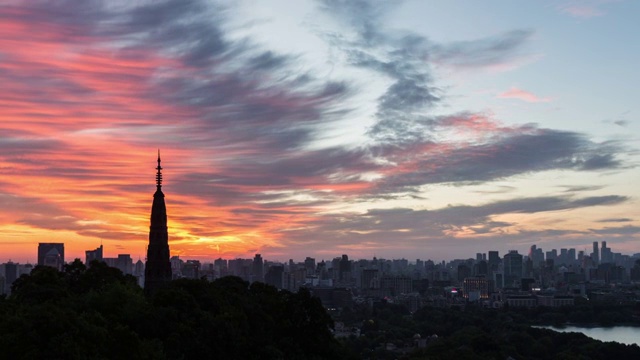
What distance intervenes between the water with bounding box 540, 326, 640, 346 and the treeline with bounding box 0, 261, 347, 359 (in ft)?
247

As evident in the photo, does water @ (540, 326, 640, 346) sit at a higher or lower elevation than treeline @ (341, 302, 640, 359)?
lower

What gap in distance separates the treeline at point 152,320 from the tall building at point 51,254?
3527 cm

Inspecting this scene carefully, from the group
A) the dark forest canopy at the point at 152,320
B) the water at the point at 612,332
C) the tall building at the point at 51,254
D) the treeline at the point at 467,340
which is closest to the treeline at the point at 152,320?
the dark forest canopy at the point at 152,320

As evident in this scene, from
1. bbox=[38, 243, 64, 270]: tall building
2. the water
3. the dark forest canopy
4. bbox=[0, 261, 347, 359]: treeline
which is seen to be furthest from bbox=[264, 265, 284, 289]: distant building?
bbox=[0, 261, 347, 359]: treeline

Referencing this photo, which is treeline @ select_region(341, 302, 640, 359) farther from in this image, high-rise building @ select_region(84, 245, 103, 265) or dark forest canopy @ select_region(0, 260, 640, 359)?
high-rise building @ select_region(84, 245, 103, 265)

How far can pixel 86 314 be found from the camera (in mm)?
22656

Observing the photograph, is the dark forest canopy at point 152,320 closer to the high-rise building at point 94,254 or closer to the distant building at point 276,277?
the high-rise building at point 94,254

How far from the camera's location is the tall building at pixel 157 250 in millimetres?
35531

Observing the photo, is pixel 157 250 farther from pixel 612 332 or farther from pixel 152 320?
pixel 612 332

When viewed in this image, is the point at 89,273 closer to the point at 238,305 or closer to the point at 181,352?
the point at 238,305

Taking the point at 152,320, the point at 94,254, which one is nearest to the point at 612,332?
the point at 94,254

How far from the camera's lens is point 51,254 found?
2926 inches

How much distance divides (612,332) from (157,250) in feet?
322

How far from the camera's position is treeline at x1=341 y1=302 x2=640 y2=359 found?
67188 mm
